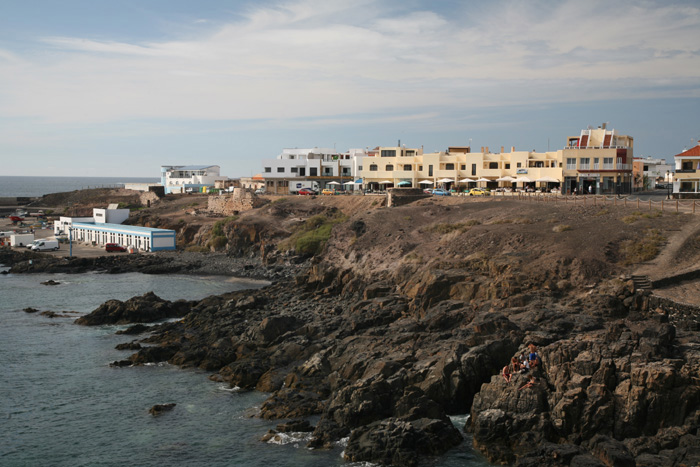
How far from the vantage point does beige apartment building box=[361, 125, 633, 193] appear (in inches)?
2827

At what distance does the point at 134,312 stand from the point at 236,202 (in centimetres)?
4480

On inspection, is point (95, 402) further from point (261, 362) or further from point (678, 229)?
point (678, 229)

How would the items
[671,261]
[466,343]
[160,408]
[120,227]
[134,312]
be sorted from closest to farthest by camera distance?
1. [160,408]
2. [466,343]
3. [671,261]
4. [134,312]
5. [120,227]

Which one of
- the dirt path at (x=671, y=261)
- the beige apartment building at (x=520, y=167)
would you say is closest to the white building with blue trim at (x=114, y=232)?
the beige apartment building at (x=520, y=167)

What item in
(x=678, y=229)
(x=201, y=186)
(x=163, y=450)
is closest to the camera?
(x=163, y=450)

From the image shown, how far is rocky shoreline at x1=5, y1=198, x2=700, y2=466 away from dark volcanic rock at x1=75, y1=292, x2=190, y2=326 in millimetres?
134

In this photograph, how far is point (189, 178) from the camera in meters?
138

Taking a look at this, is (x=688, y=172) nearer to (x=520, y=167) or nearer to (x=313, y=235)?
(x=520, y=167)

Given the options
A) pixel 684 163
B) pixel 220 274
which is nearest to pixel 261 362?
pixel 220 274

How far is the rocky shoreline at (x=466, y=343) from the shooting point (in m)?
22.4

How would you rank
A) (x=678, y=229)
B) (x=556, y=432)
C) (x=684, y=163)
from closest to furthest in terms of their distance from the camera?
(x=556, y=432) < (x=678, y=229) < (x=684, y=163)

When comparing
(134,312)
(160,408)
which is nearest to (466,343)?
(160,408)

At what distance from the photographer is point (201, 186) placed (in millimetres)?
131875

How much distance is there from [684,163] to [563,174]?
13.0 meters
